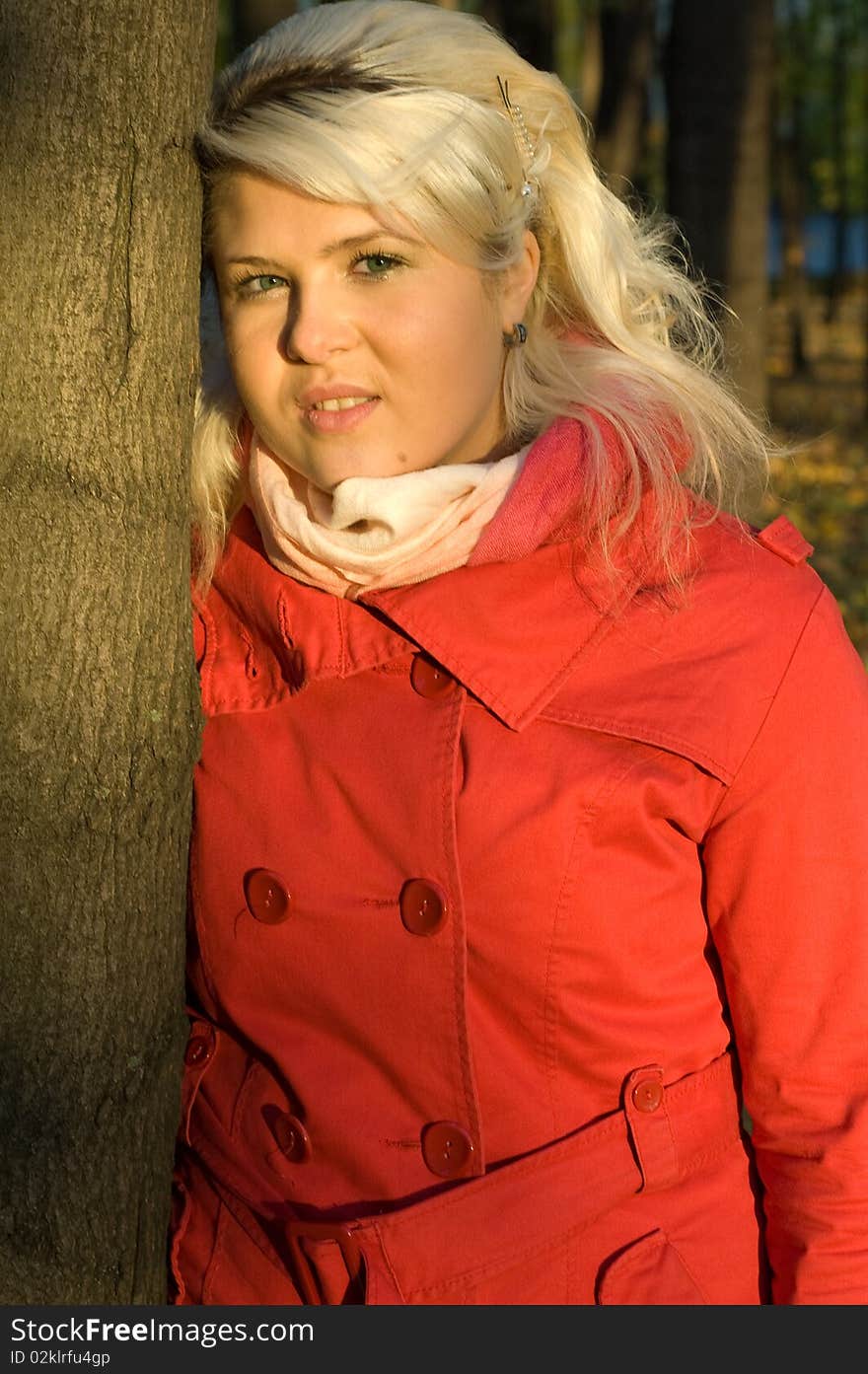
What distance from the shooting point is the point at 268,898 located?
229 cm

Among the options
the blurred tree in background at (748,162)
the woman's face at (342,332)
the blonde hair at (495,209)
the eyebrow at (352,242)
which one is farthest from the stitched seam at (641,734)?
the blurred tree in background at (748,162)

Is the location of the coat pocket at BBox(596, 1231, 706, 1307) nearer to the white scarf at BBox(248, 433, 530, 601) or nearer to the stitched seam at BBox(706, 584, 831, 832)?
the stitched seam at BBox(706, 584, 831, 832)

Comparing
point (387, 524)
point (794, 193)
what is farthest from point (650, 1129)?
point (794, 193)

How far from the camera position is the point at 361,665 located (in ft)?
7.70

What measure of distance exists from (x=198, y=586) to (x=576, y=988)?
2.89 ft

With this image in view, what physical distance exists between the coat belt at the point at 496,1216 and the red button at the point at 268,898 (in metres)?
0.43

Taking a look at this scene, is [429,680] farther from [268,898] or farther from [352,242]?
[352,242]

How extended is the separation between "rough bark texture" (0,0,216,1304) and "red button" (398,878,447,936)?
338mm

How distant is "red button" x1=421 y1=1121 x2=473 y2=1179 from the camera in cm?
223

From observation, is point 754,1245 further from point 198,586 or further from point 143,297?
point 143,297

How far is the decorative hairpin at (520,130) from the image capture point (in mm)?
2443

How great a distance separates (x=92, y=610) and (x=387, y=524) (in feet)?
1.47

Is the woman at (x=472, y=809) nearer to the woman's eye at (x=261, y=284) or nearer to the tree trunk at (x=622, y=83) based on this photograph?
the woman's eye at (x=261, y=284)

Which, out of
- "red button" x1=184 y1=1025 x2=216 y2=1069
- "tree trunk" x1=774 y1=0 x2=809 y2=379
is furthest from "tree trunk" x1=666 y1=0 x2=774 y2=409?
"tree trunk" x1=774 y1=0 x2=809 y2=379
